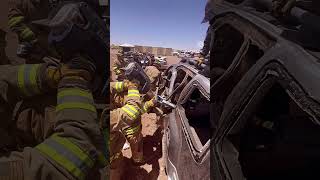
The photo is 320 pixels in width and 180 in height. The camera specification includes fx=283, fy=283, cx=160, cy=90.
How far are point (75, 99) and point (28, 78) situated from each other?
25 cm

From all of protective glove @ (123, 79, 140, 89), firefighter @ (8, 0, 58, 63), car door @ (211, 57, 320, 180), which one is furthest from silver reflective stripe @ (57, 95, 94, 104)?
protective glove @ (123, 79, 140, 89)

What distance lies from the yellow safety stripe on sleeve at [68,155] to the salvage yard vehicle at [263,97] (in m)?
0.73

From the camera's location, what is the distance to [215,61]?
221 centimetres

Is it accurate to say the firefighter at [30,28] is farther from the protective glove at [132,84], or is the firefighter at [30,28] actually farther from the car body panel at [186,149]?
the protective glove at [132,84]

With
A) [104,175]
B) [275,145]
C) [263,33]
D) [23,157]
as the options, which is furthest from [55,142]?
[275,145]

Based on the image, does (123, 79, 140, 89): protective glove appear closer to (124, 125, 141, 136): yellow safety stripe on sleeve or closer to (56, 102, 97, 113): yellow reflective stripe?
(124, 125, 141, 136): yellow safety stripe on sleeve

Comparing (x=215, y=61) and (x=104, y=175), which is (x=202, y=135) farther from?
(x=104, y=175)

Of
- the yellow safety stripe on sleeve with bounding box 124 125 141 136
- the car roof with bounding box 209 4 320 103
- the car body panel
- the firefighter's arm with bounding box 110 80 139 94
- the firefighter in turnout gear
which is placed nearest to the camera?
the car roof with bounding box 209 4 320 103

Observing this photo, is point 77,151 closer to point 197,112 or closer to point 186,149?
point 186,149

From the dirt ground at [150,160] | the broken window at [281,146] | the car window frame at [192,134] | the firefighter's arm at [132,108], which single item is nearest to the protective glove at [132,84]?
the firefighter's arm at [132,108]

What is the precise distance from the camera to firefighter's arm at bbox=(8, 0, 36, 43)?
4.34 ft

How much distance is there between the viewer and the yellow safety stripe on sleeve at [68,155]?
1.18m

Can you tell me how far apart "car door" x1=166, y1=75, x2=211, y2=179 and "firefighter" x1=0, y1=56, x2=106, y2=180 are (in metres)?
1.23

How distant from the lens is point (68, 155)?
47.3 inches
